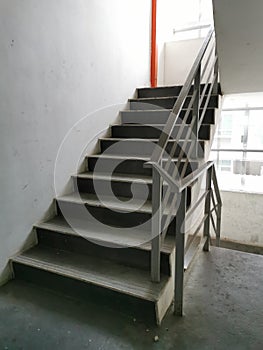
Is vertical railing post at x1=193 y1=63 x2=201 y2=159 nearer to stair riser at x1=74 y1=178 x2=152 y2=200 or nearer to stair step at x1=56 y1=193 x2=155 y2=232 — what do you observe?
stair riser at x1=74 y1=178 x2=152 y2=200

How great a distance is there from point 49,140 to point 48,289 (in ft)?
3.76

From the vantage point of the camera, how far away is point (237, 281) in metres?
1.91

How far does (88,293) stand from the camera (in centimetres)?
168

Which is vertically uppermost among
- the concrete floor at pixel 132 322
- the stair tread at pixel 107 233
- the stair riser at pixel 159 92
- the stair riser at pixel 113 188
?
the stair riser at pixel 159 92

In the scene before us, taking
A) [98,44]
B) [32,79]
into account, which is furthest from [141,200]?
[98,44]

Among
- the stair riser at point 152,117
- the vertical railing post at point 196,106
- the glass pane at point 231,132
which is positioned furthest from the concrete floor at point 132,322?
the glass pane at point 231,132

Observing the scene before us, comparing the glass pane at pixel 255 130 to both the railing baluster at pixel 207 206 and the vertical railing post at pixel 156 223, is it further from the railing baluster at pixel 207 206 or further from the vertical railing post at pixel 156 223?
the vertical railing post at pixel 156 223

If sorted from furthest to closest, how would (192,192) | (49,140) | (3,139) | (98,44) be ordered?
(98,44) → (49,140) → (192,192) → (3,139)

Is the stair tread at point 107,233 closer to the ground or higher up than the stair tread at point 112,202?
closer to the ground

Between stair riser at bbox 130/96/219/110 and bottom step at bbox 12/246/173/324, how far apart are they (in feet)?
6.21

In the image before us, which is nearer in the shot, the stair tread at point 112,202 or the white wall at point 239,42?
the white wall at point 239,42

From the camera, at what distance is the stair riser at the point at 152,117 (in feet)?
8.76

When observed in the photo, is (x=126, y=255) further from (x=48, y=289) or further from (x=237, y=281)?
(x=237, y=281)

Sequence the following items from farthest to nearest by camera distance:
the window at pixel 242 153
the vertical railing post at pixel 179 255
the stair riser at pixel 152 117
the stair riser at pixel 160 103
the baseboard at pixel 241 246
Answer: the window at pixel 242 153, the baseboard at pixel 241 246, the stair riser at pixel 160 103, the stair riser at pixel 152 117, the vertical railing post at pixel 179 255
